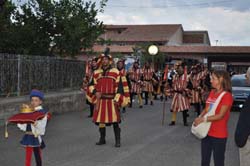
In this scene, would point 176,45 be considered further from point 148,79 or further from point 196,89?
point 196,89

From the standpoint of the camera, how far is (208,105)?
617 centimetres

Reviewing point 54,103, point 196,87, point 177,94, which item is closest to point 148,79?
point 196,87

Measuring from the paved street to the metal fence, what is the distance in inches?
62.7

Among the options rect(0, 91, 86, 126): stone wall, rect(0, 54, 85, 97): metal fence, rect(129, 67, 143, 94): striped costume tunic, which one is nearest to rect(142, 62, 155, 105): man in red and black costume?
rect(129, 67, 143, 94): striped costume tunic

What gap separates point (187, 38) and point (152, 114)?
6965 centimetres

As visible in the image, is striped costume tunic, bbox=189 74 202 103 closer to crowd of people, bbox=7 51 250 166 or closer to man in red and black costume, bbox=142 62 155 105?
crowd of people, bbox=7 51 250 166

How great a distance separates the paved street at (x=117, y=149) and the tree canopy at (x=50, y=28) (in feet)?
20.7

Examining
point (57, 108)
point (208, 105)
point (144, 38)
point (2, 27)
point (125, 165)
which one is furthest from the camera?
point (144, 38)

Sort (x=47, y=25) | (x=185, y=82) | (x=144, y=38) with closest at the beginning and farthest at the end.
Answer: (x=185, y=82), (x=47, y=25), (x=144, y=38)

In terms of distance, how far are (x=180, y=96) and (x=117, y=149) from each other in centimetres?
461

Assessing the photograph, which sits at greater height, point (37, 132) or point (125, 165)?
point (37, 132)

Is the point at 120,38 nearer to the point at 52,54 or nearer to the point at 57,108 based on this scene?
the point at 52,54

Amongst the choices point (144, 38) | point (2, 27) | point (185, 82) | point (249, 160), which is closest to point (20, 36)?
point (2, 27)

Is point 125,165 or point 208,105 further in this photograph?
point 125,165
